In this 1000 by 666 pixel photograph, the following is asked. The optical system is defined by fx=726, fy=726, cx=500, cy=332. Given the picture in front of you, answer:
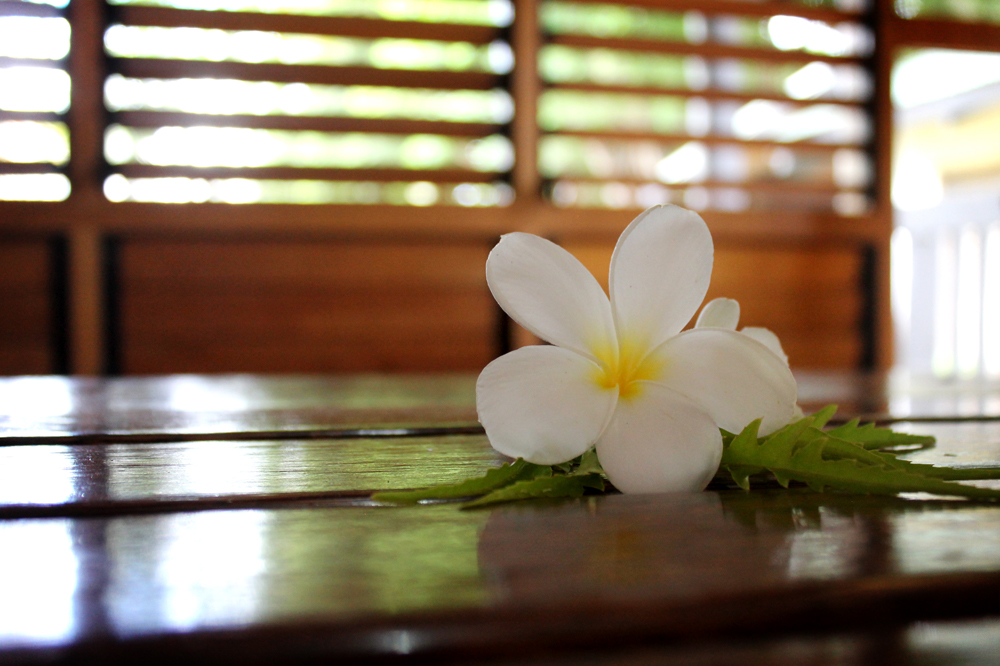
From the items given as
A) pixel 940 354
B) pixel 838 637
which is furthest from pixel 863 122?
pixel 838 637

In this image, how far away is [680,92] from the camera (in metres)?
2.50

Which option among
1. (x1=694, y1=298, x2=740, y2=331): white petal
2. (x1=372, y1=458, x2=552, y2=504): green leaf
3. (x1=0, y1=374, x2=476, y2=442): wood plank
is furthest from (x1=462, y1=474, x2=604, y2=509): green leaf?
(x1=0, y1=374, x2=476, y2=442): wood plank

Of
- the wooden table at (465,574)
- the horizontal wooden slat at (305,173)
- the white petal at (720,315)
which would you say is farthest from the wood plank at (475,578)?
the horizontal wooden slat at (305,173)

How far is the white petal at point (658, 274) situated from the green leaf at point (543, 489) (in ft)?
0.22

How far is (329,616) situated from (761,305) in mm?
2610

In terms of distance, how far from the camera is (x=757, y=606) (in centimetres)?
19

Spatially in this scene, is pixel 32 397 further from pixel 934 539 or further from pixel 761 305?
pixel 761 305

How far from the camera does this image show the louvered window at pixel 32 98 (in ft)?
Result: 6.93

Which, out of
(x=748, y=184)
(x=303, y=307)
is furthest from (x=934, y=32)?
(x=303, y=307)

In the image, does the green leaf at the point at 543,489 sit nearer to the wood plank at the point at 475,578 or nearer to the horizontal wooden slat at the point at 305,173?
the wood plank at the point at 475,578

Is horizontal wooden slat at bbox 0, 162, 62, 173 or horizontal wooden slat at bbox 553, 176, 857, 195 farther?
horizontal wooden slat at bbox 553, 176, 857, 195

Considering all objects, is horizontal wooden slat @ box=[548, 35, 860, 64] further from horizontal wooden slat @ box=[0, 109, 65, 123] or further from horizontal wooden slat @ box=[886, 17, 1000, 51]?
horizontal wooden slat @ box=[0, 109, 65, 123]

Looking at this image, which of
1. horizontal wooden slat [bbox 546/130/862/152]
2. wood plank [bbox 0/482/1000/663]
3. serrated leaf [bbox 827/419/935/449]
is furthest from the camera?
horizontal wooden slat [bbox 546/130/862/152]

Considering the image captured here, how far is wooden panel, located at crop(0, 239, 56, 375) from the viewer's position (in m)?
2.14
